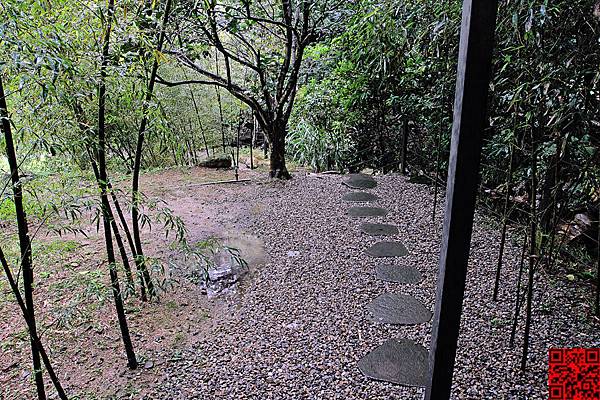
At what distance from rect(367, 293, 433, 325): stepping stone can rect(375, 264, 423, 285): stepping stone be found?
19 cm

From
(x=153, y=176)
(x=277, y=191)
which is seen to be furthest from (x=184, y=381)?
(x=153, y=176)

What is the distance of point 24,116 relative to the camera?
1.36 m

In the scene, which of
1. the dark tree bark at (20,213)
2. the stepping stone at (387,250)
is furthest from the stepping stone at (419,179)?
the dark tree bark at (20,213)

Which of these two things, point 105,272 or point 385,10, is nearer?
point 385,10

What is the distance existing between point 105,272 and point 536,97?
9.72 ft

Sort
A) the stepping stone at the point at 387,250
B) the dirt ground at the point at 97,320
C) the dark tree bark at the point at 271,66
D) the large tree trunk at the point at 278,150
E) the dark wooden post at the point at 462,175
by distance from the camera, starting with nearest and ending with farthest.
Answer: the dark wooden post at the point at 462,175 → the dirt ground at the point at 97,320 → the stepping stone at the point at 387,250 → the dark tree bark at the point at 271,66 → the large tree trunk at the point at 278,150

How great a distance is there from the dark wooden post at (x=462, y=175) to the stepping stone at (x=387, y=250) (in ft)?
5.65

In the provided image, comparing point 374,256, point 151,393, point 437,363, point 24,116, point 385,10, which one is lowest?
point 151,393

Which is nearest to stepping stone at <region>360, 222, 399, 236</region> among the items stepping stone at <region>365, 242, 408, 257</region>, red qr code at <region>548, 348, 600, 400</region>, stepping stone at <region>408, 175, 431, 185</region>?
stepping stone at <region>365, 242, 408, 257</region>

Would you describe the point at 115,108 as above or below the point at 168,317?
above

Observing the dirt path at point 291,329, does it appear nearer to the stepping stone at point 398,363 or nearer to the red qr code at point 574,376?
the stepping stone at point 398,363

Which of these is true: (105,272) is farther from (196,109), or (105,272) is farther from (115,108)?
(196,109)

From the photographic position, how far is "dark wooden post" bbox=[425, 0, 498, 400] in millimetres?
900

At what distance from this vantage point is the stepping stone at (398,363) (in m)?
1.69
